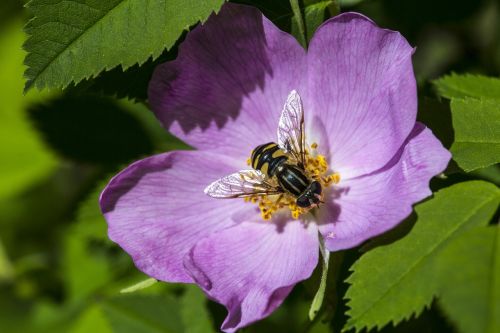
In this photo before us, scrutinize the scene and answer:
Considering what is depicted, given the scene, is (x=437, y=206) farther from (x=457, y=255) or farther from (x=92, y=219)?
(x=92, y=219)

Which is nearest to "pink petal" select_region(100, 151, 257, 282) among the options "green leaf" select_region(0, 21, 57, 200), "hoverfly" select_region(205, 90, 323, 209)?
"hoverfly" select_region(205, 90, 323, 209)

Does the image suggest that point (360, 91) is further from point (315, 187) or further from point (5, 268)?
point (5, 268)

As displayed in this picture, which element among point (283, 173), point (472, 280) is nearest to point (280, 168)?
point (283, 173)

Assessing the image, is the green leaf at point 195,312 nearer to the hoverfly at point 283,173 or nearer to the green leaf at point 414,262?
the hoverfly at point 283,173

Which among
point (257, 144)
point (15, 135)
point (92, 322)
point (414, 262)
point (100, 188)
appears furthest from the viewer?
point (15, 135)

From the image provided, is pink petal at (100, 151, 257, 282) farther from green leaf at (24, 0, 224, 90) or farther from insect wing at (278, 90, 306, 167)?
green leaf at (24, 0, 224, 90)
